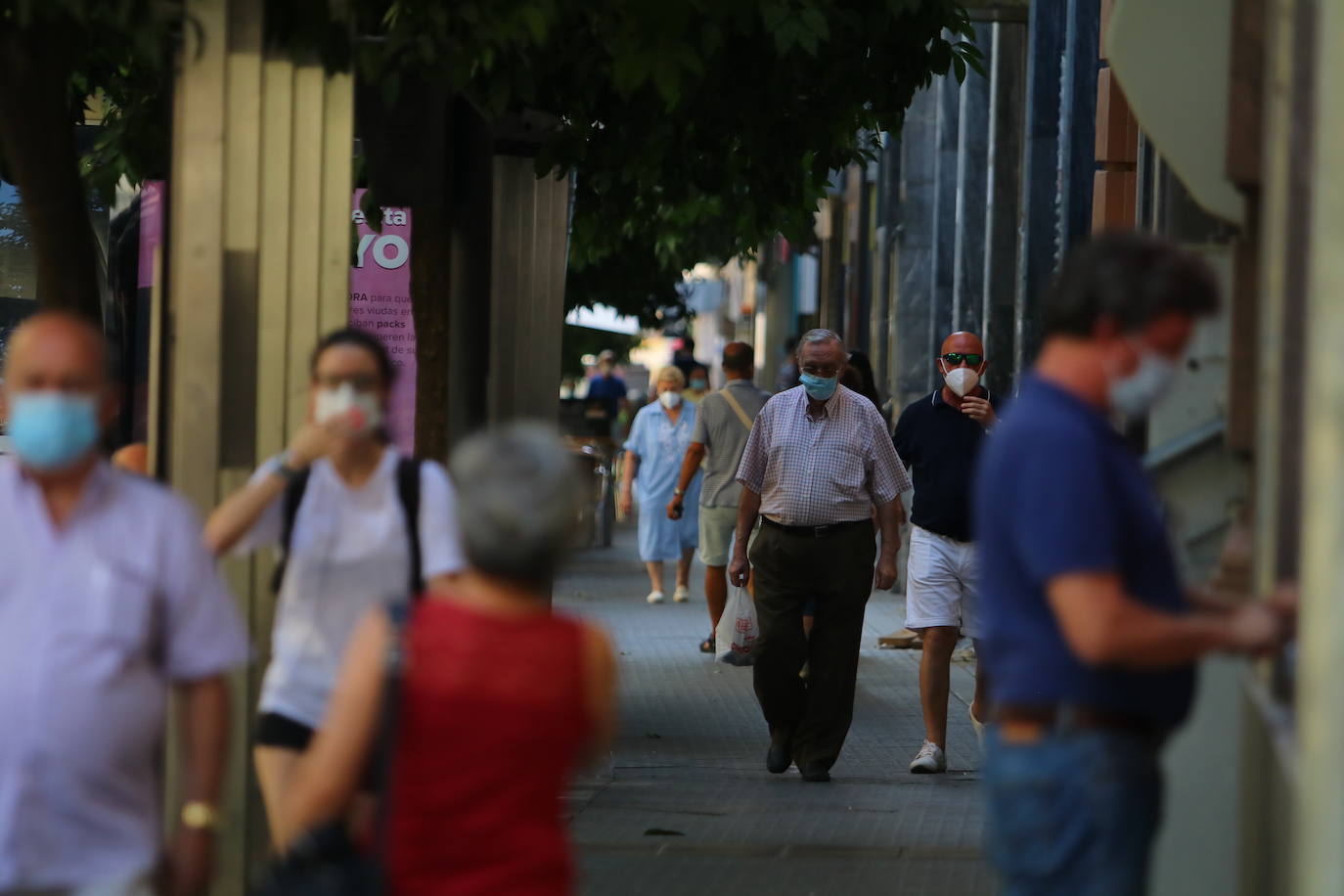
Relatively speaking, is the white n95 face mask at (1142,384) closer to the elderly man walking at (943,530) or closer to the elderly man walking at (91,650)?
the elderly man walking at (91,650)

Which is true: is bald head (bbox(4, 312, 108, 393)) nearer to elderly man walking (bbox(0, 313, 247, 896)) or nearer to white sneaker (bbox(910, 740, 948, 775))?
elderly man walking (bbox(0, 313, 247, 896))

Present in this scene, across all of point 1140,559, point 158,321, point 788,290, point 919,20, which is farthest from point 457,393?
point 788,290

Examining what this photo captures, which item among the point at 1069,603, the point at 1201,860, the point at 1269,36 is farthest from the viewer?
the point at 1201,860

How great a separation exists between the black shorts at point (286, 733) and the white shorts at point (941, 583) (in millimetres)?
5043

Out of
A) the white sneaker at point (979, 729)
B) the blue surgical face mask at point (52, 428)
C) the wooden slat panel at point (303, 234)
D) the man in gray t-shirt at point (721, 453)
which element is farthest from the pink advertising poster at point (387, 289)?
the blue surgical face mask at point (52, 428)

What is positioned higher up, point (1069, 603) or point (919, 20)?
point (919, 20)

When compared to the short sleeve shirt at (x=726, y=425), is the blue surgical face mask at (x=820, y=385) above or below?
above

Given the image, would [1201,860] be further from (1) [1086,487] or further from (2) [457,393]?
(2) [457,393]

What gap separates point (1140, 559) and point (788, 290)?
38.3 metres

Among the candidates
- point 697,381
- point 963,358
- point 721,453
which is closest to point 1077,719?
point 963,358

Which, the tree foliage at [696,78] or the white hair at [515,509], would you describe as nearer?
the white hair at [515,509]

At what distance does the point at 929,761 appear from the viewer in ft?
31.1

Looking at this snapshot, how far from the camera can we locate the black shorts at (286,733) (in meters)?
4.70

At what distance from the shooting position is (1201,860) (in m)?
4.92
